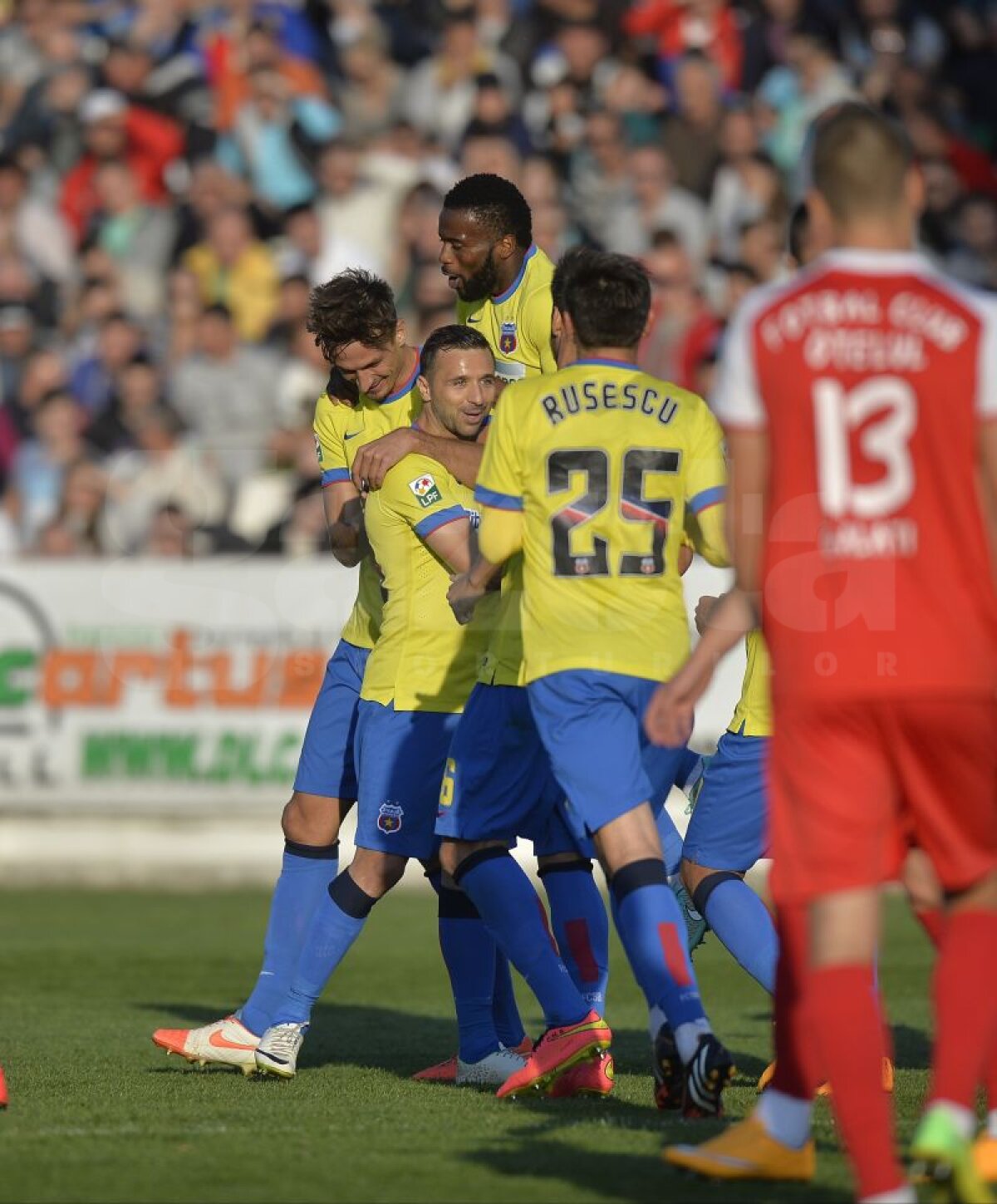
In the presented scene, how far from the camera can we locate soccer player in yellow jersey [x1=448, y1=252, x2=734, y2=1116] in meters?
6.41

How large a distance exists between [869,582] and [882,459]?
0.86ft

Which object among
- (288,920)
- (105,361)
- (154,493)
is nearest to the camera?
(288,920)

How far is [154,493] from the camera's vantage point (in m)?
15.5

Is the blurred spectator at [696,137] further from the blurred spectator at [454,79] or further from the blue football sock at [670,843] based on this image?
the blue football sock at [670,843]

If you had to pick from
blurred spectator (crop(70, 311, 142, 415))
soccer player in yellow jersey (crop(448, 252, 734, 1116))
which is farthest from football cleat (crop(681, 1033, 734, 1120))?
blurred spectator (crop(70, 311, 142, 415))

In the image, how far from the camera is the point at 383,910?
13953 mm

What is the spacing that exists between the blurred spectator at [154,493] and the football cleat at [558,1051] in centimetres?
858

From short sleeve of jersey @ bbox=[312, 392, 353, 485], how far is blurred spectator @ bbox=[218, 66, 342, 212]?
11665 mm

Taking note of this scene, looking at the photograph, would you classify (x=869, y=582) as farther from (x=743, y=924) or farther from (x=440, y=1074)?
(x=440, y=1074)

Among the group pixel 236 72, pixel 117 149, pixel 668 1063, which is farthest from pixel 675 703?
pixel 236 72

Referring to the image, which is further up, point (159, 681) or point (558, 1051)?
point (159, 681)

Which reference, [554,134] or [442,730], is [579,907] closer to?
[442,730]

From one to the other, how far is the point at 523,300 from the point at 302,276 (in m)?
10.0

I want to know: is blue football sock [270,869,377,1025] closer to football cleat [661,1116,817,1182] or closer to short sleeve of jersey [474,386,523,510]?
short sleeve of jersey [474,386,523,510]
